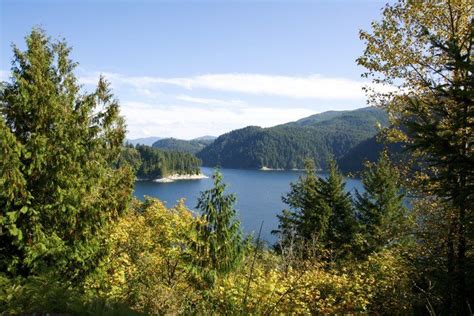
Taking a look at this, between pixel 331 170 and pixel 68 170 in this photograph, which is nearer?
pixel 68 170

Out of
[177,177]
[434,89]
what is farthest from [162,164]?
[434,89]

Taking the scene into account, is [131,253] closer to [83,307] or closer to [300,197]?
[83,307]

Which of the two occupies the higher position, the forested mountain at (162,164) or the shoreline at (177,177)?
the forested mountain at (162,164)

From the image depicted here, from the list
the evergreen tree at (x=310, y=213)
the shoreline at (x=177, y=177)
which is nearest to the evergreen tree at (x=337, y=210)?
the evergreen tree at (x=310, y=213)

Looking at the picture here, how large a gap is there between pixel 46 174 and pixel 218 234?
608 cm

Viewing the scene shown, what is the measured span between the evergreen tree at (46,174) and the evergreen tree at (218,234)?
11.3ft

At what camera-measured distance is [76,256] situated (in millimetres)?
9680

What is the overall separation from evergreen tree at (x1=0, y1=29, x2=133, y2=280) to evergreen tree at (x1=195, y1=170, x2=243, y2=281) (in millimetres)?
3444

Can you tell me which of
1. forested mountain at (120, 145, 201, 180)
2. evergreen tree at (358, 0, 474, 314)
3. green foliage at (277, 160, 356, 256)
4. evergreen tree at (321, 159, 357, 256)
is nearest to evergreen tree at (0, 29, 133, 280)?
evergreen tree at (358, 0, 474, 314)

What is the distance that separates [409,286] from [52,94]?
1087cm

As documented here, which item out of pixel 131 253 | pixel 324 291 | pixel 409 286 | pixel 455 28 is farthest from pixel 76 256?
pixel 455 28

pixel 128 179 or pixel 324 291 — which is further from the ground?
pixel 128 179

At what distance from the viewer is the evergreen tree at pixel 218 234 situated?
1262 cm

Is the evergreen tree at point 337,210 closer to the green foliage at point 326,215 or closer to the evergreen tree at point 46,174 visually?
the green foliage at point 326,215
